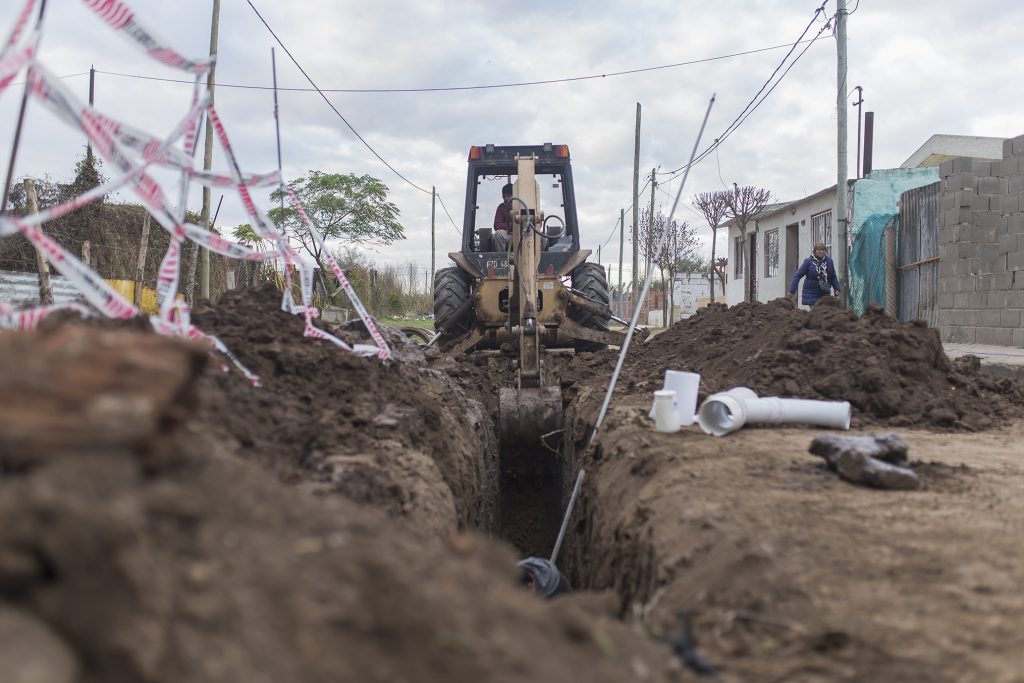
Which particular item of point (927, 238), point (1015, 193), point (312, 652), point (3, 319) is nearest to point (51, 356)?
point (312, 652)

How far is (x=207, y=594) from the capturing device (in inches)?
62.0

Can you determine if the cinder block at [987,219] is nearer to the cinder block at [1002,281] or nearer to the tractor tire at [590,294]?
the cinder block at [1002,281]

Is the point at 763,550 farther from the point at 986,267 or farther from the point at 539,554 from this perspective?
the point at 986,267

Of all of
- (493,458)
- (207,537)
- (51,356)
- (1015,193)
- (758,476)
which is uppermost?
(1015,193)

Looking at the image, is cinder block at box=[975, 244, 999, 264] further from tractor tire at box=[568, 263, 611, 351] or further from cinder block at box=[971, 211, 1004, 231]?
tractor tire at box=[568, 263, 611, 351]

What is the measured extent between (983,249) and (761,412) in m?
8.67

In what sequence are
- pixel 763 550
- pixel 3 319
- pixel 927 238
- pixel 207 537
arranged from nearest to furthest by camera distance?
pixel 207 537, pixel 763 550, pixel 3 319, pixel 927 238

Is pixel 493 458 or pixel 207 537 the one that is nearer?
pixel 207 537

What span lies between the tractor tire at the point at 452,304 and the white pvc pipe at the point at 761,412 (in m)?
4.83

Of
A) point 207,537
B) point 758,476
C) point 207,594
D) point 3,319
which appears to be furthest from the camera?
point 758,476

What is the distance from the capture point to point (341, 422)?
457 cm

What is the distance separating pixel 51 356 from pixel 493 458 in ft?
20.2

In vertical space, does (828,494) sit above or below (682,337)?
below

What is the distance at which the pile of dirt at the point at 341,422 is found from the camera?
3.69 meters
